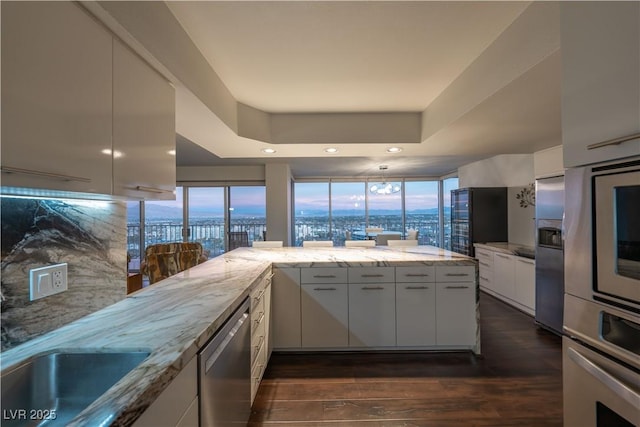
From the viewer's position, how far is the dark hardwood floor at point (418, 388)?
1918 millimetres

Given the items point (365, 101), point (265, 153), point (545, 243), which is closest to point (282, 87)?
point (365, 101)

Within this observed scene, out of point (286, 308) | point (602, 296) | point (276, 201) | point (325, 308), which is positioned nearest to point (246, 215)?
point (276, 201)

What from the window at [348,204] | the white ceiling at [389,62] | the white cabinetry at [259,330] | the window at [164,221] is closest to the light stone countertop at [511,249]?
the white ceiling at [389,62]

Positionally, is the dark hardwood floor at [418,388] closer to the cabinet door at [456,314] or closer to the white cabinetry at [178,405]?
the cabinet door at [456,314]

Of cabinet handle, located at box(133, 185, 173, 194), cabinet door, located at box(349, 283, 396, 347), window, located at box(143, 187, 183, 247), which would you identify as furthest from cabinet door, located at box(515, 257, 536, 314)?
window, located at box(143, 187, 183, 247)

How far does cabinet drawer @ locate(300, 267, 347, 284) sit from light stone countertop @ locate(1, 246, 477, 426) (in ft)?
1.70

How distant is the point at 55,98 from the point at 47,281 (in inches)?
29.2

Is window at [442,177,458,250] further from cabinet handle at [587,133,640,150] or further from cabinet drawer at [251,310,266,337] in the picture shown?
cabinet handle at [587,133,640,150]

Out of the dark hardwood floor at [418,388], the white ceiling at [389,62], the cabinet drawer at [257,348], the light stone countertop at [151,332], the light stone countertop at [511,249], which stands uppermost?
the white ceiling at [389,62]

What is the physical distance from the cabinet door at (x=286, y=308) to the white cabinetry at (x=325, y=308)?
0.06 metres

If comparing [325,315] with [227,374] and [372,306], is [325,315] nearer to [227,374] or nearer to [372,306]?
[372,306]

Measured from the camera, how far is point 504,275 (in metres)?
4.16

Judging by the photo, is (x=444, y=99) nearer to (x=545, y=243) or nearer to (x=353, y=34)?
(x=353, y=34)

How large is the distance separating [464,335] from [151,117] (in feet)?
9.90
